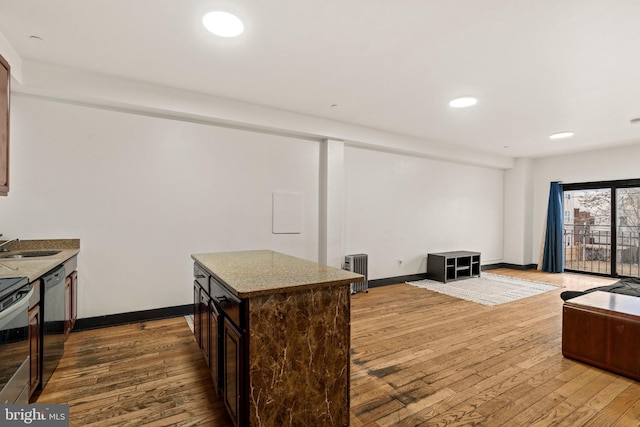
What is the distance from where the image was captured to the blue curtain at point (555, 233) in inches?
273

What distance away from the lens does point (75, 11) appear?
2.22 metres

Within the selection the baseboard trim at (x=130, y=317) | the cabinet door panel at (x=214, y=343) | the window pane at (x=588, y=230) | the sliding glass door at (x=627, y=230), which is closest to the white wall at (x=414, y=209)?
the window pane at (x=588, y=230)

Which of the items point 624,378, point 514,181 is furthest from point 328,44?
point 514,181

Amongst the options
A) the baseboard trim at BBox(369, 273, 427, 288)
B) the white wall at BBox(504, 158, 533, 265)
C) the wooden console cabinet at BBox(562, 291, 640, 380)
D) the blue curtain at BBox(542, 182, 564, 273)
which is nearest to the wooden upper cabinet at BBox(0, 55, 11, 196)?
the baseboard trim at BBox(369, 273, 427, 288)

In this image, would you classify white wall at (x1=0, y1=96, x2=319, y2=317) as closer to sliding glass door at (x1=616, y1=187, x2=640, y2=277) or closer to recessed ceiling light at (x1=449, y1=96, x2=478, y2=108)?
recessed ceiling light at (x1=449, y1=96, x2=478, y2=108)

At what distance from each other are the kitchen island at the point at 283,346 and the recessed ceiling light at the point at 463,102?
115 inches

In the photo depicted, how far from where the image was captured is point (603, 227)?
6.47m

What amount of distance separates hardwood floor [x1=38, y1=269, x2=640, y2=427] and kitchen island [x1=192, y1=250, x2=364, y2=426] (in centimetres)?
36

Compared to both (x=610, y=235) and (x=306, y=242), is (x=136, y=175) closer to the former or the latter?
(x=306, y=242)

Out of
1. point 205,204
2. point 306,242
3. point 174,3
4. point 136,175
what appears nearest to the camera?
point 174,3

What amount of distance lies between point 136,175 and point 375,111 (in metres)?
3.09

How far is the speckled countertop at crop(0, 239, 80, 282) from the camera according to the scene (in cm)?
201

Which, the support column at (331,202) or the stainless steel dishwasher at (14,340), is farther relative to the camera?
the support column at (331,202)

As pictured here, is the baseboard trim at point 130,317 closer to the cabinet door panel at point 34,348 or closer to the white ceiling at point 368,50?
the cabinet door panel at point 34,348
